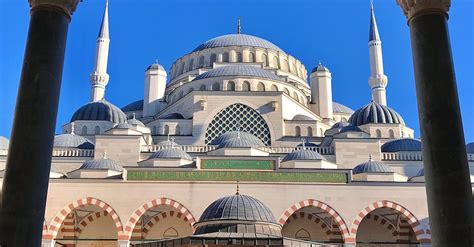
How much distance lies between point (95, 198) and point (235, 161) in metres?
5.35

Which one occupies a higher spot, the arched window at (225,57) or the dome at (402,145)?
the arched window at (225,57)

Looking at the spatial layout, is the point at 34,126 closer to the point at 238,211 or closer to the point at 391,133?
the point at 238,211

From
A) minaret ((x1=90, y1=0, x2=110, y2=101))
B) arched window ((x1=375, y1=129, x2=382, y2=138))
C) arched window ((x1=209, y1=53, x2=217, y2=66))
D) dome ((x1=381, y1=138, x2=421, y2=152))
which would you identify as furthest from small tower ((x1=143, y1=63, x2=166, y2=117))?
dome ((x1=381, y1=138, x2=421, y2=152))

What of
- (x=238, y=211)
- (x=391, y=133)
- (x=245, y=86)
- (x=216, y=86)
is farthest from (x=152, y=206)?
(x=391, y=133)

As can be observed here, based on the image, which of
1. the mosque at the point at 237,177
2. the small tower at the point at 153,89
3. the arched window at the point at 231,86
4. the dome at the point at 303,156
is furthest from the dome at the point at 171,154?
the small tower at the point at 153,89

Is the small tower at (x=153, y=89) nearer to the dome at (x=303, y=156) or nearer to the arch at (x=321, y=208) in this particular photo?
the dome at (x=303, y=156)

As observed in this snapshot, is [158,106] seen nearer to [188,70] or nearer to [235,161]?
[188,70]

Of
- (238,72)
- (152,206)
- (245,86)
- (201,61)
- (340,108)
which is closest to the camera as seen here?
(152,206)

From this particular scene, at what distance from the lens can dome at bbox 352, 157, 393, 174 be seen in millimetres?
21922

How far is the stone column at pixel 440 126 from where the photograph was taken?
5.35 m

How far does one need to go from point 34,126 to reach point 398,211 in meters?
17.6

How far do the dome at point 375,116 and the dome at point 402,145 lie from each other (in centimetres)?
217

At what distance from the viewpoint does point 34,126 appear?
558 centimetres

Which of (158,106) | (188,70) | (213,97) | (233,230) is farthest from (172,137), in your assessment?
(233,230)
